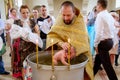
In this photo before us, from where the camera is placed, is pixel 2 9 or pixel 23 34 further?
pixel 2 9

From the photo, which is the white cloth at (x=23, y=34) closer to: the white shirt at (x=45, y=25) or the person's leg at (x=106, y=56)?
the person's leg at (x=106, y=56)

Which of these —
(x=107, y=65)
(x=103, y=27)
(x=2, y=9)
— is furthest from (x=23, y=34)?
(x=2, y=9)

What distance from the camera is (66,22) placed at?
1.88m

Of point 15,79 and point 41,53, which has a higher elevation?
point 41,53

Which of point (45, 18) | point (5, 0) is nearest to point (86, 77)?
point (45, 18)

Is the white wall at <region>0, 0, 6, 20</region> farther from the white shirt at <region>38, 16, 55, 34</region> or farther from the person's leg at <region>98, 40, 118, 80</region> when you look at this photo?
the person's leg at <region>98, 40, 118, 80</region>

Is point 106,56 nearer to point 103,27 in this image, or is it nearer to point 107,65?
point 107,65

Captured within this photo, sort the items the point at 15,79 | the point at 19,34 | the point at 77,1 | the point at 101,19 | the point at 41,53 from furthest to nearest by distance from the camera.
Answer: the point at 77,1
the point at 15,79
the point at 101,19
the point at 19,34
the point at 41,53

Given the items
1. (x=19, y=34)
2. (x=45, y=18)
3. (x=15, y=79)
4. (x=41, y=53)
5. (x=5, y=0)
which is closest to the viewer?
(x=41, y=53)

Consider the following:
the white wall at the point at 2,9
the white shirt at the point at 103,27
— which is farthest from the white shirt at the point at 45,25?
the white wall at the point at 2,9

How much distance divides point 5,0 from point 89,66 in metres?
5.11

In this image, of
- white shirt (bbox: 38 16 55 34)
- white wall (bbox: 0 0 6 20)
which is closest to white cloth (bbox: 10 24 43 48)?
white shirt (bbox: 38 16 55 34)

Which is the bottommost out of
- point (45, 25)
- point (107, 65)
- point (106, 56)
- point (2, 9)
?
point (107, 65)

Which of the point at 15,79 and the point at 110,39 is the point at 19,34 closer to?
the point at 15,79
